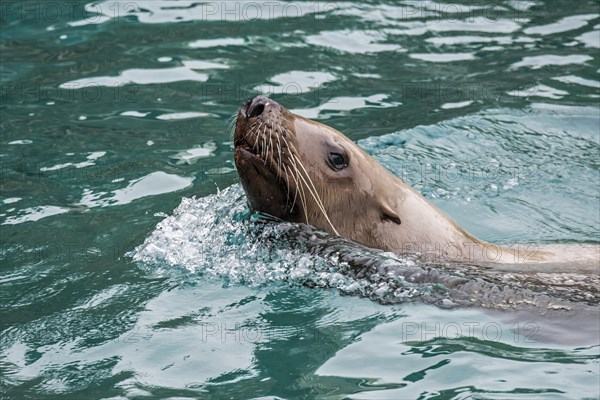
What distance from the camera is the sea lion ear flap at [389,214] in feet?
20.5

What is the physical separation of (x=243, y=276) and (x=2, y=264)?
1.59 metres

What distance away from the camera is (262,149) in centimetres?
590

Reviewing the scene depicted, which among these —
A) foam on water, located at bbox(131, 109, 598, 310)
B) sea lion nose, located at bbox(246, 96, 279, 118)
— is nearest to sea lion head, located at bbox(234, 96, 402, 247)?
sea lion nose, located at bbox(246, 96, 279, 118)

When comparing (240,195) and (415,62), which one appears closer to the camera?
(240,195)

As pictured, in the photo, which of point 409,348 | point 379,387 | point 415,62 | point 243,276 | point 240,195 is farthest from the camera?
point 415,62

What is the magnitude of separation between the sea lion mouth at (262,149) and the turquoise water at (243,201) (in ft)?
1.14

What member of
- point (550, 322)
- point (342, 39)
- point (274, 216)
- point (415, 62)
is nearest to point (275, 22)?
point (342, 39)

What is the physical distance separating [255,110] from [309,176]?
1.76 ft

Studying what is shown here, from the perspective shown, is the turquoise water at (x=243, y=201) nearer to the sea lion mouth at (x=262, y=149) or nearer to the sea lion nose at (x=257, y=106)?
the sea lion mouth at (x=262, y=149)

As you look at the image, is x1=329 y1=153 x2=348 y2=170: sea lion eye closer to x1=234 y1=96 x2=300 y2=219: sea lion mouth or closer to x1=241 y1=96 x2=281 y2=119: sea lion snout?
x1=234 y1=96 x2=300 y2=219: sea lion mouth

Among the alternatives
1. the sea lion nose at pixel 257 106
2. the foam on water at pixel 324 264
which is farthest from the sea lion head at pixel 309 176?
the foam on water at pixel 324 264

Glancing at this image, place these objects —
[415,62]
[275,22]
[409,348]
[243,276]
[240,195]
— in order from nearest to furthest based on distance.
→ [409,348]
[243,276]
[240,195]
[415,62]
[275,22]

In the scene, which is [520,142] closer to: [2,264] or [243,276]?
[243,276]

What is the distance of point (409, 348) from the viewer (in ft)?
17.0
